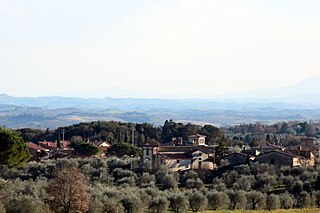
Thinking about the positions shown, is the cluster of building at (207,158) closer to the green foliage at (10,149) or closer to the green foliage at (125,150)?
the green foliage at (125,150)

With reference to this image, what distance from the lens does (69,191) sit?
76.3 ft

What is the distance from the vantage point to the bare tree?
Result: 76.0ft

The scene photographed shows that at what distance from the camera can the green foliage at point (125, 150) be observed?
59.3 meters

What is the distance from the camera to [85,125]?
297ft

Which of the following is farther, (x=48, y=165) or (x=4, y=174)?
(x=48, y=165)

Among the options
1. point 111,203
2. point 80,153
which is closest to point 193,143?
point 80,153

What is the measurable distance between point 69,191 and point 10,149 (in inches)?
474

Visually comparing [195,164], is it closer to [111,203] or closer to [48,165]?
[48,165]

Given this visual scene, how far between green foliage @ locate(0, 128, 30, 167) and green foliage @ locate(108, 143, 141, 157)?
79.7 ft

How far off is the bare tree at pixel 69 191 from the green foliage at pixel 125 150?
35.1 metres

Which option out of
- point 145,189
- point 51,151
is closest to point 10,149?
point 145,189

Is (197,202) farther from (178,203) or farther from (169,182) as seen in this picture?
(169,182)

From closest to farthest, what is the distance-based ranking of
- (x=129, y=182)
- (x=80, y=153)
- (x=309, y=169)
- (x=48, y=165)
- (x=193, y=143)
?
1. (x=129, y=182)
2. (x=309, y=169)
3. (x=48, y=165)
4. (x=80, y=153)
5. (x=193, y=143)

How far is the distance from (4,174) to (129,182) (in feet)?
30.3
